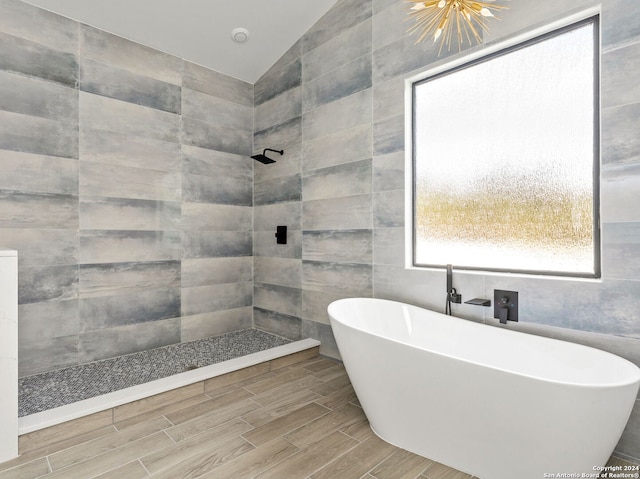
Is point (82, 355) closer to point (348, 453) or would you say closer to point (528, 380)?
point (348, 453)

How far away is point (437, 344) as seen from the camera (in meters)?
2.22

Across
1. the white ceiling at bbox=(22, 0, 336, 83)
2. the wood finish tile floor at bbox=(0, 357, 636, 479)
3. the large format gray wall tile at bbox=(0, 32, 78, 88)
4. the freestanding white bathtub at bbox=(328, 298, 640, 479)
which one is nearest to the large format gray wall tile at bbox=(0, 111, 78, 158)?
the large format gray wall tile at bbox=(0, 32, 78, 88)

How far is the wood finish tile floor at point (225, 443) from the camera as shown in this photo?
1644 mm

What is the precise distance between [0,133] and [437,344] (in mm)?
3212

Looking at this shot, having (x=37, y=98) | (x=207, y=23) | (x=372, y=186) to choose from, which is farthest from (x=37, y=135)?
(x=372, y=186)

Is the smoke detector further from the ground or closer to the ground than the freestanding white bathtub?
further from the ground

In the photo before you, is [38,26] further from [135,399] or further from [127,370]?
[135,399]

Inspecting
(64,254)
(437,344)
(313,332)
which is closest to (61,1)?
(64,254)

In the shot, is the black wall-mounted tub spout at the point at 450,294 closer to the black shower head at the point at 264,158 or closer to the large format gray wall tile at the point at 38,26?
the black shower head at the point at 264,158

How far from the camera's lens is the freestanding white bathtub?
1.29 metres

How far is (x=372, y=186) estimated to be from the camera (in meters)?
2.82

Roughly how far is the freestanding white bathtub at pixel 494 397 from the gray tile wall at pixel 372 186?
0.22m

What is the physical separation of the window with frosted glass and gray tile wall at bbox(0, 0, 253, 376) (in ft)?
6.44

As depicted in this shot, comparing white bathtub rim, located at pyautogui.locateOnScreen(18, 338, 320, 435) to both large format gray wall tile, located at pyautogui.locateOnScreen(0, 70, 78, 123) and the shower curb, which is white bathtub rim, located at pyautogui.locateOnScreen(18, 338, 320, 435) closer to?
the shower curb
